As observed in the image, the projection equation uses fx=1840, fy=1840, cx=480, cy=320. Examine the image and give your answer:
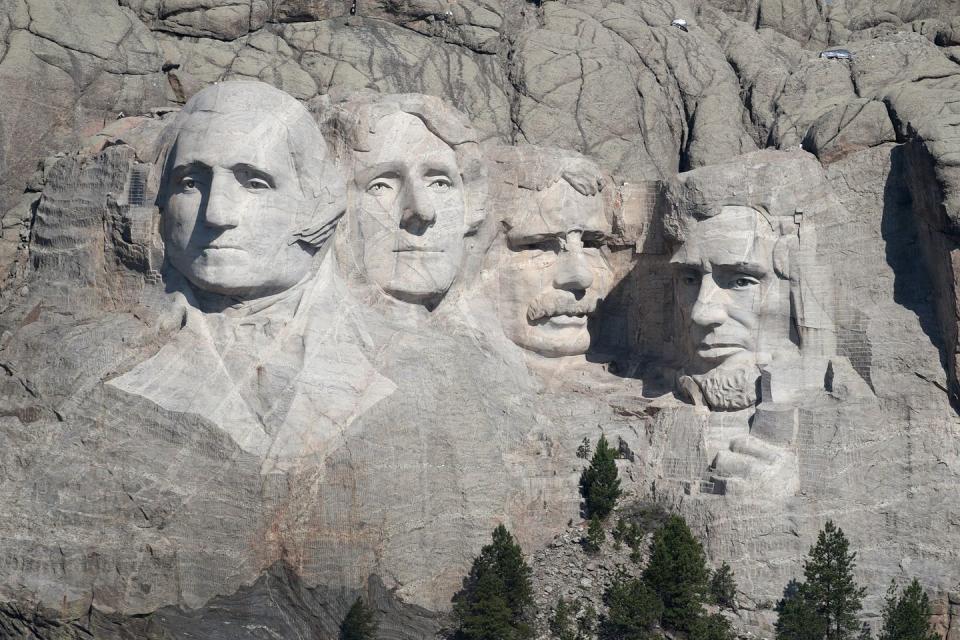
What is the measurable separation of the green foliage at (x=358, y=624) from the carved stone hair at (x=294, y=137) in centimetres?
392

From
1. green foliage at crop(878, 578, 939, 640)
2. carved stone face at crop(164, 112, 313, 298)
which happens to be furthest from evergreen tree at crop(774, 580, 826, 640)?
carved stone face at crop(164, 112, 313, 298)

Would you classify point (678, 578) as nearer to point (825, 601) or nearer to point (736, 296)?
point (825, 601)

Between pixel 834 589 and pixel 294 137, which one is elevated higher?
pixel 294 137

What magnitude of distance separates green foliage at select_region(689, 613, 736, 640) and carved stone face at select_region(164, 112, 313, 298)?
18.1 ft

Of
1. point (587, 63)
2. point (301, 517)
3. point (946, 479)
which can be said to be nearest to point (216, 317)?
point (301, 517)

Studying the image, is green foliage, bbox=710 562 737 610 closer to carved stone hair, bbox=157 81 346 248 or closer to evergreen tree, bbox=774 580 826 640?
evergreen tree, bbox=774 580 826 640

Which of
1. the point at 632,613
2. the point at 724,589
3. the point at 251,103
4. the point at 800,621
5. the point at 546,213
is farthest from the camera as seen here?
the point at 546,213

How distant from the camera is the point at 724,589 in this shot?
19.5 meters

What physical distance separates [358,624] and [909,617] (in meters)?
5.50

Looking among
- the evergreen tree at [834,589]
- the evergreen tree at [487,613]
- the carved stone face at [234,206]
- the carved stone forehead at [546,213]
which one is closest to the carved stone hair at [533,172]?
the carved stone forehead at [546,213]

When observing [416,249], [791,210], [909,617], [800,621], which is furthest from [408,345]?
[909,617]

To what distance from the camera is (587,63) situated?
30.3 m

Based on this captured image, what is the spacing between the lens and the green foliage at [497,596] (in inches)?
718

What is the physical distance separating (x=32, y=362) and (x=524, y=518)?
5.45m
